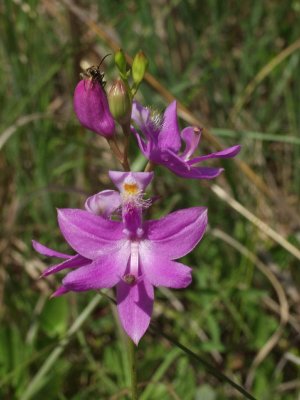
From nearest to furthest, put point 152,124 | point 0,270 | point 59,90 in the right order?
point 152,124 < point 0,270 < point 59,90

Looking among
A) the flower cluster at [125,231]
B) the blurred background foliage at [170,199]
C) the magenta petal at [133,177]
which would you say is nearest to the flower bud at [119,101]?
the flower cluster at [125,231]

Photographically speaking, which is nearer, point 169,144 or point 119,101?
point 119,101

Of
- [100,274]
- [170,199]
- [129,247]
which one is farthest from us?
[170,199]

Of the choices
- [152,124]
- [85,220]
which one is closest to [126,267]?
[85,220]

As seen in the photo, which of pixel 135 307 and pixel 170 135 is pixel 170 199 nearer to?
pixel 170 135

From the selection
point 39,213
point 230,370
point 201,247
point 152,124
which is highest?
point 152,124

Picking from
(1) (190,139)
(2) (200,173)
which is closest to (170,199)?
(1) (190,139)

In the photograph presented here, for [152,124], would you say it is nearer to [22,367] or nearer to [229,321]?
[22,367]

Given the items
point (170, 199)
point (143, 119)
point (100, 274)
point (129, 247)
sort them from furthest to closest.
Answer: point (170, 199) → point (143, 119) → point (129, 247) → point (100, 274)
